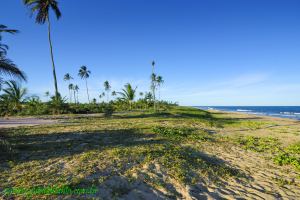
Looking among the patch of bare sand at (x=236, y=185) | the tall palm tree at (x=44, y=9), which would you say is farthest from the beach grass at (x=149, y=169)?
the tall palm tree at (x=44, y=9)

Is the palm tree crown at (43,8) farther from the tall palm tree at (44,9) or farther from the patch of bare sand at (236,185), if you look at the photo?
the patch of bare sand at (236,185)

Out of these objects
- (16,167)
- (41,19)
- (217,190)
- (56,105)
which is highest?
(41,19)

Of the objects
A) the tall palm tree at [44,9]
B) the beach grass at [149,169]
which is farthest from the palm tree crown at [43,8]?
the beach grass at [149,169]

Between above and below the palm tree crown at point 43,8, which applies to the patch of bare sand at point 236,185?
below

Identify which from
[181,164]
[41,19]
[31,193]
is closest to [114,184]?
[31,193]

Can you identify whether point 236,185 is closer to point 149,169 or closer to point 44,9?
point 149,169

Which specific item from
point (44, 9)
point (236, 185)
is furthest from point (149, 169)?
point (44, 9)

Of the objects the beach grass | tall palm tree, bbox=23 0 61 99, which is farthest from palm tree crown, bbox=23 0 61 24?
the beach grass

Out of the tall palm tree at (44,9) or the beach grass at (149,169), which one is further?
the tall palm tree at (44,9)

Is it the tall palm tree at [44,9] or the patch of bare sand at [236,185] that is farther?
the tall palm tree at [44,9]

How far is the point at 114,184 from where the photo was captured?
4250 millimetres

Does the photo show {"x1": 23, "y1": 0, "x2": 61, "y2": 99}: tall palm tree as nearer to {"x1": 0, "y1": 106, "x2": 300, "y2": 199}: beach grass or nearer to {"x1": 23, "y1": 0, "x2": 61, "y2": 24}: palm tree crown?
{"x1": 23, "y1": 0, "x2": 61, "y2": 24}: palm tree crown

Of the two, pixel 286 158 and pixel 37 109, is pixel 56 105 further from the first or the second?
pixel 286 158

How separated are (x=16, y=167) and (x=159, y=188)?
145 inches
